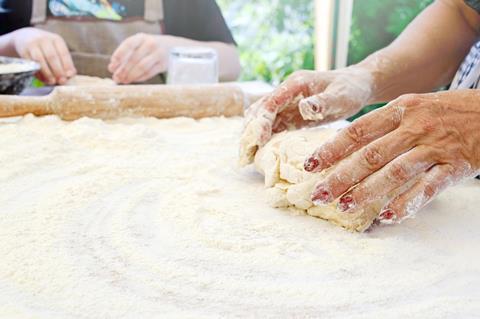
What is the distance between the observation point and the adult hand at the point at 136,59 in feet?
7.16

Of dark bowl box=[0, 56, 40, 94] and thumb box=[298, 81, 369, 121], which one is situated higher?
thumb box=[298, 81, 369, 121]

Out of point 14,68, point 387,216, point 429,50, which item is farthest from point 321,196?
point 14,68

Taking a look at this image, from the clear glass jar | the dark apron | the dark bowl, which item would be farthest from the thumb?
the dark apron

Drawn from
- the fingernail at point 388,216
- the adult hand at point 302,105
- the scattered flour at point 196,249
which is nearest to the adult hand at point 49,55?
the scattered flour at point 196,249

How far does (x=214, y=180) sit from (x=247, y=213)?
0.65 ft

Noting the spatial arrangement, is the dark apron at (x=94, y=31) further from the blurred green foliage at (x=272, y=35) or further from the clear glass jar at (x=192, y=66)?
the blurred green foliage at (x=272, y=35)

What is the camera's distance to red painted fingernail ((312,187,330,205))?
3.12ft

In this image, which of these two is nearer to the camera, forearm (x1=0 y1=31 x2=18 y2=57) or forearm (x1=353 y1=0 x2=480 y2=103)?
forearm (x1=353 y1=0 x2=480 y2=103)

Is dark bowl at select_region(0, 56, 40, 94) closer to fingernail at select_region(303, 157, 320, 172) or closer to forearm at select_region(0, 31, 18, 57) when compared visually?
forearm at select_region(0, 31, 18, 57)

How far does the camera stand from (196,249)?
916 mm

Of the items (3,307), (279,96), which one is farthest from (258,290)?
(279,96)

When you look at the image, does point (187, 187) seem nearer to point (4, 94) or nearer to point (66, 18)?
point (4, 94)

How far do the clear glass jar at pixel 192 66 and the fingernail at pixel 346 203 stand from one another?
1185 millimetres

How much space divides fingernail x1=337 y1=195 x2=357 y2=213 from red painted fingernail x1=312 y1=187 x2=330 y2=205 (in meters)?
0.02
